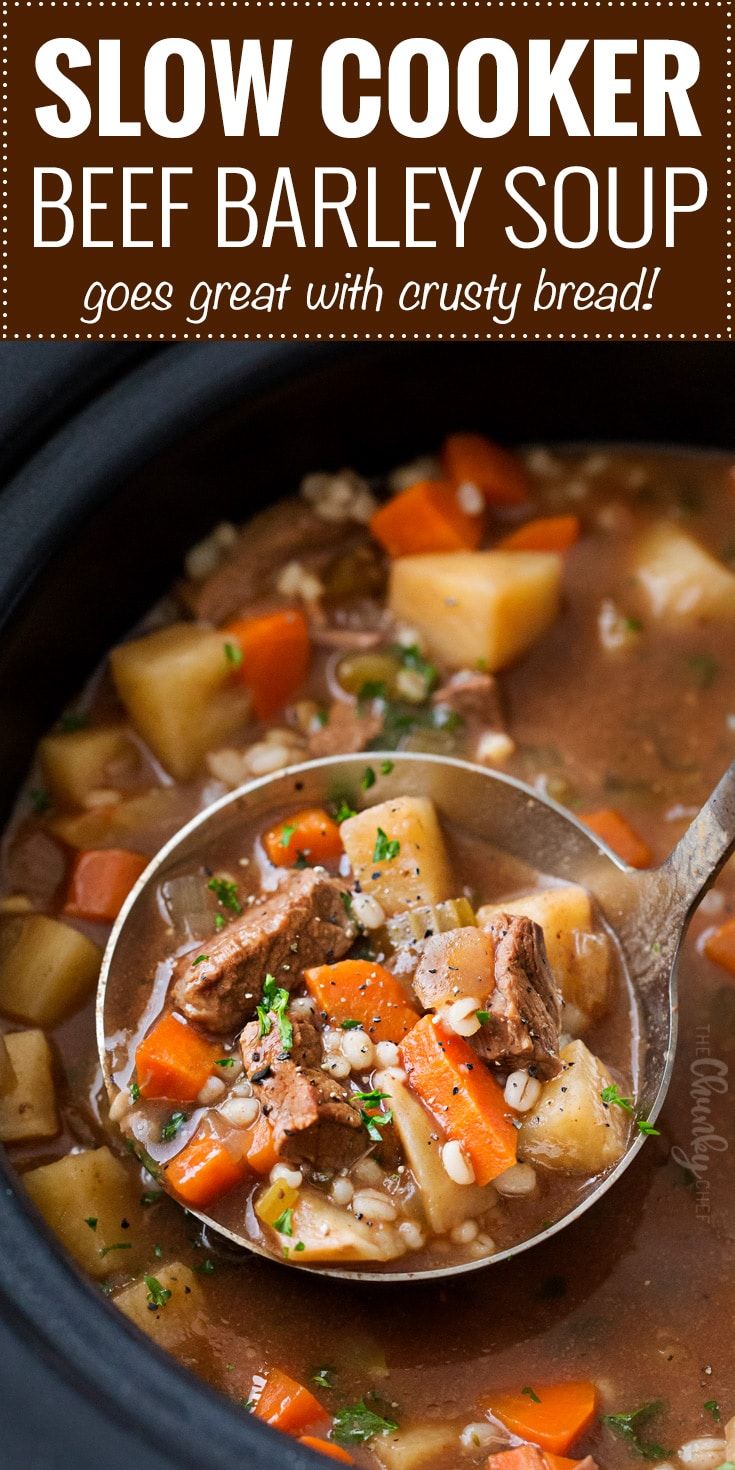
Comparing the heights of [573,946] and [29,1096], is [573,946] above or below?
above

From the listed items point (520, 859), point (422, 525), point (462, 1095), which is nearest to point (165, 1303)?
point (462, 1095)

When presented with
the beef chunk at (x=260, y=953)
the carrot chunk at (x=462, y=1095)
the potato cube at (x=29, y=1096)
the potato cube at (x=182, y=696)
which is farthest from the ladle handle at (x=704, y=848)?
the potato cube at (x=29, y=1096)

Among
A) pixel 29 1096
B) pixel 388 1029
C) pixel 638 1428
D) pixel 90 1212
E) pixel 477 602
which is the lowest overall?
pixel 638 1428

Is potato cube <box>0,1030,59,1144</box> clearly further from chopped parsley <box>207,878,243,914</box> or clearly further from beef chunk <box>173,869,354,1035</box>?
chopped parsley <box>207,878,243,914</box>

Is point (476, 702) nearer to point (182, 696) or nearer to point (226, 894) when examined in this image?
point (182, 696)

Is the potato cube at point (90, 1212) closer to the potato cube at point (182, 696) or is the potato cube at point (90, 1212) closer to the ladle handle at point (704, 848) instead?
the potato cube at point (182, 696)

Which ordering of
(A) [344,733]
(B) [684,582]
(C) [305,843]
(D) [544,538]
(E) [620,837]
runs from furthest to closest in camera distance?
(D) [544,538], (B) [684,582], (A) [344,733], (E) [620,837], (C) [305,843]
